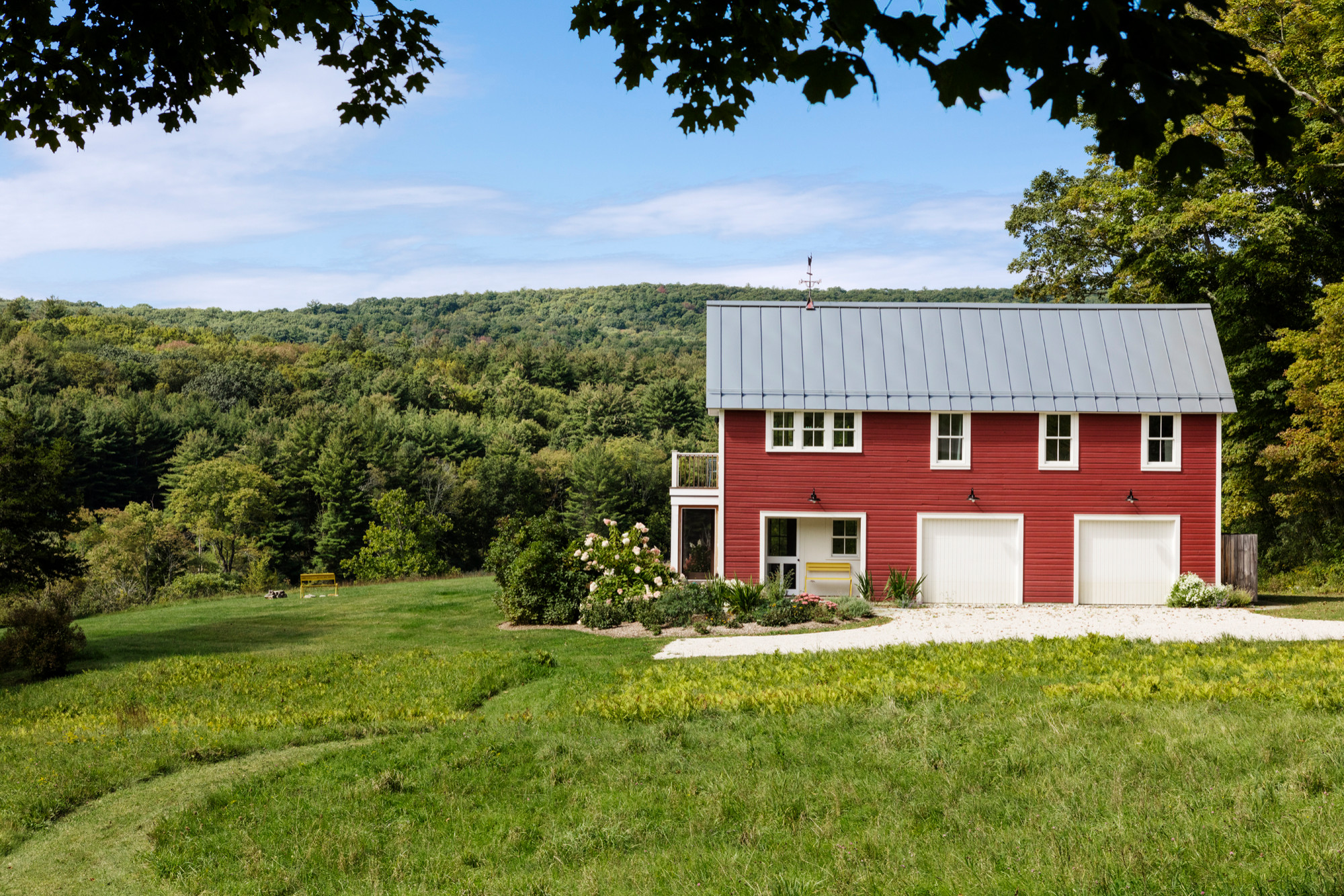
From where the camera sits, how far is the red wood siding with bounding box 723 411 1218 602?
22375 millimetres

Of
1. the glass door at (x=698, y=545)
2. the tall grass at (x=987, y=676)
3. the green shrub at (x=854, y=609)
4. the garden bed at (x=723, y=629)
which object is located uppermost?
the tall grass at (x=987, y=676)

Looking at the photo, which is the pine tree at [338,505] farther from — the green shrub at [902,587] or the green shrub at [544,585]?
the green shrub at [902,587]

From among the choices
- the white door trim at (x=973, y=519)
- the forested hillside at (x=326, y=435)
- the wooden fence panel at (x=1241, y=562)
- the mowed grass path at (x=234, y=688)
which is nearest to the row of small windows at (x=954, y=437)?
the white door trim at (x=973, y=519)

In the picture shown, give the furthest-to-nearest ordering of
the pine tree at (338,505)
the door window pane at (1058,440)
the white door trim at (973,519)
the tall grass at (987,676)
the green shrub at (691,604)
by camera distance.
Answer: the pine tree at (338,505) → the door window pane at (1058,440) → the white door trim at (973,519) → the green shrub at (691,604) → the tall grass at (987,676)

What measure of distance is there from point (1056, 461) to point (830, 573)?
585 centimetres

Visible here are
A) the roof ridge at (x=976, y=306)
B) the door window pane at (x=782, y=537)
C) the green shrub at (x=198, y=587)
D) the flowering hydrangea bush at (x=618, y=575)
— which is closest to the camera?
the flowering hydrangea bush at (x=618, y=575)

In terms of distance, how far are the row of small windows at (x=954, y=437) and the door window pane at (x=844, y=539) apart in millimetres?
1814

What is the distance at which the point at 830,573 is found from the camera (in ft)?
72.4

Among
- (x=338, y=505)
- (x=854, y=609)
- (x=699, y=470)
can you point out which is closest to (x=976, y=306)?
(x=699, y=470)

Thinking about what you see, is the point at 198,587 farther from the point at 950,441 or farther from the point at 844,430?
the point at 950,441

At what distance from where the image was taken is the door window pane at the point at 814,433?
22578 millimetres

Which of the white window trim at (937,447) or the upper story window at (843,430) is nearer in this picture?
the white window trim at (937,447)

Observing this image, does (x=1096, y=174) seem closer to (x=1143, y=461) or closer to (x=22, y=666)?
(x=1143, y=461)

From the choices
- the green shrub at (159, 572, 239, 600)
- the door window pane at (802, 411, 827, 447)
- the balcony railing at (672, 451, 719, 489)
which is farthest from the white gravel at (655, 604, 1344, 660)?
the green shrub at (159, 572, 239, 600)
